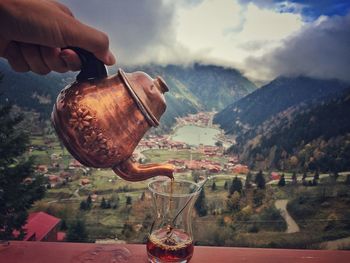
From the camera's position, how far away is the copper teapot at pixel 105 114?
580 mm

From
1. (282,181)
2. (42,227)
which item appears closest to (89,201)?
(42,227)

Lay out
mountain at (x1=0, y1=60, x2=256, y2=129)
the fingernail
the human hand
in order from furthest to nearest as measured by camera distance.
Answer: mountain at (x1=0, y1=60, x2=256, y2=129) < the fingernail < the human hand

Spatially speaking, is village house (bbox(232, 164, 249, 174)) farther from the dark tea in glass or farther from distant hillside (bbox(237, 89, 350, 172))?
the dark tea in glass

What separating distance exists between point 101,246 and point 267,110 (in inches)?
91.7

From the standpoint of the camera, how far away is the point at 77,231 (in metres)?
2.81

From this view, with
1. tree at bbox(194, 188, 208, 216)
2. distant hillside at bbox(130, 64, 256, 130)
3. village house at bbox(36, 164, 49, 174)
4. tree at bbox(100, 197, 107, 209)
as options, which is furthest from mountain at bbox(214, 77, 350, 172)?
village house at bbox(36, 164, 49, 174)

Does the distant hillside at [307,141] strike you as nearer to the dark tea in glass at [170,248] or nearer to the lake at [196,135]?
the lake at [196,135]

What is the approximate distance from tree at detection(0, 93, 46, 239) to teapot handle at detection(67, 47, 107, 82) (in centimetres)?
232

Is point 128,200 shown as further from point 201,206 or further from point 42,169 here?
point 42,169

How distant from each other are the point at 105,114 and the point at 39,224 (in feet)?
8.25

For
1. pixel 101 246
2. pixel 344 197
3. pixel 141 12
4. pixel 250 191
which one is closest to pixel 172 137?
pixel 250 191

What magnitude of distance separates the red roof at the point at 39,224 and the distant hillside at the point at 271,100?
4.83 feet

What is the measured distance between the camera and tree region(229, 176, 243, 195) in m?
2.78

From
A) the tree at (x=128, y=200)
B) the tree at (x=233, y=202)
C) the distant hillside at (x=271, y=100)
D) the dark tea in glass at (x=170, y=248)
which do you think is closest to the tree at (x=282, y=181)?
the tree at (x=233, y=202)
